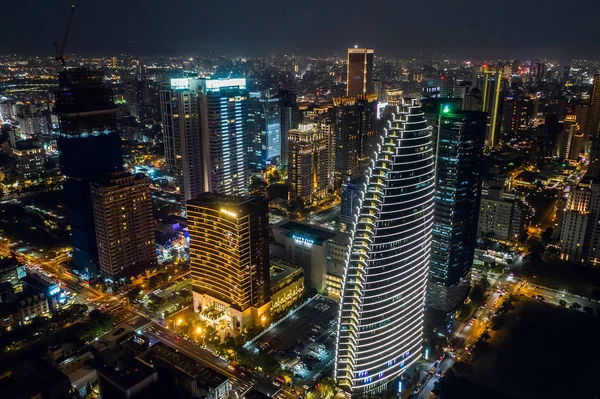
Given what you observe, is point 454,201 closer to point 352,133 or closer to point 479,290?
point 479,290

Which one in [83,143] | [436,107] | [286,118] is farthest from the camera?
[286,118]

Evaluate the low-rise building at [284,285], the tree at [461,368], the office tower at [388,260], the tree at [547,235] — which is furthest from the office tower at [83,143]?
the tree at [547,235]

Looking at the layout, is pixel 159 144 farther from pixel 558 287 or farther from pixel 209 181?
pixel 558 287

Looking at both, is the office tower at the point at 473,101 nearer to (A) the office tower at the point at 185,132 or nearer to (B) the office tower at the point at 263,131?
(B) the office tower at the point at 263,131

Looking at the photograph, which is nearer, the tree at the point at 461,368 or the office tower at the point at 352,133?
the tree at the point at 461,368

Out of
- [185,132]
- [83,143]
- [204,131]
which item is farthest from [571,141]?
[83,143]

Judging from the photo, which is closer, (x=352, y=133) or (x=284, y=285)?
(x=284, y=285)

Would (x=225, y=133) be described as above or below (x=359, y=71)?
below
